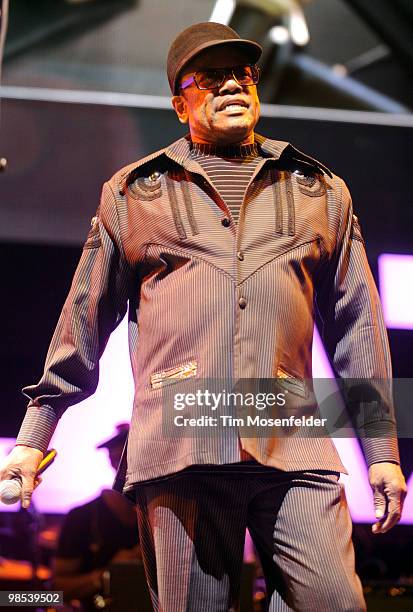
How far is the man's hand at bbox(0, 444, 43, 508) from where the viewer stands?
73.7 inches

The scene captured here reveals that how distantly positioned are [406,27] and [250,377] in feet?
9.81

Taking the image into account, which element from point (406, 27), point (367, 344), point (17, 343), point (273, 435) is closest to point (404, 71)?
point (406, 27)

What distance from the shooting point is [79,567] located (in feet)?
13.7

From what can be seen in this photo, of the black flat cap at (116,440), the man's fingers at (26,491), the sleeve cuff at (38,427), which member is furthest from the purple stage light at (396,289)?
the man's fingers at (26,491)

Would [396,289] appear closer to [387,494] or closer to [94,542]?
[94,542]

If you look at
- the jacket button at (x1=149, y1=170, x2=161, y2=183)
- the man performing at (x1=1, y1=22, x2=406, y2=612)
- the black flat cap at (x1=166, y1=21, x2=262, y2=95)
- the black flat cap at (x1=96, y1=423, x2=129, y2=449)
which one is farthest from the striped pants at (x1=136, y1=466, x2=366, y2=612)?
the black flat cap at (x1=96, y1=423, x2=129, y2=449)

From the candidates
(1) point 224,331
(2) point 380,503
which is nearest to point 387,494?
(2) point 380,503

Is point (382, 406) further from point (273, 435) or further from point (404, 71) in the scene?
point (404, 71)

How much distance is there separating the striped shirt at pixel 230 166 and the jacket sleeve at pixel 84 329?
0.78 feet

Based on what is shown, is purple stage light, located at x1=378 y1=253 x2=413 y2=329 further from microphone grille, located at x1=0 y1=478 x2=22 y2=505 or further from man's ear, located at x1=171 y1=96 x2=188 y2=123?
microphone grille, located at x1=0 y1=478 x2=22 y2=505

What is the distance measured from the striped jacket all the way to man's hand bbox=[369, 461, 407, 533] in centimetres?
3

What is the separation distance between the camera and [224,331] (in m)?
1.86

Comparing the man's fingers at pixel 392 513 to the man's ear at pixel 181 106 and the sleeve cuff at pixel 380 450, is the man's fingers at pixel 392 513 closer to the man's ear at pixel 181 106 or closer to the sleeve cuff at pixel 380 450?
the sleeve cuff at pixel 380 450

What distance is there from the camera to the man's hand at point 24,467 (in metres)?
1.87
